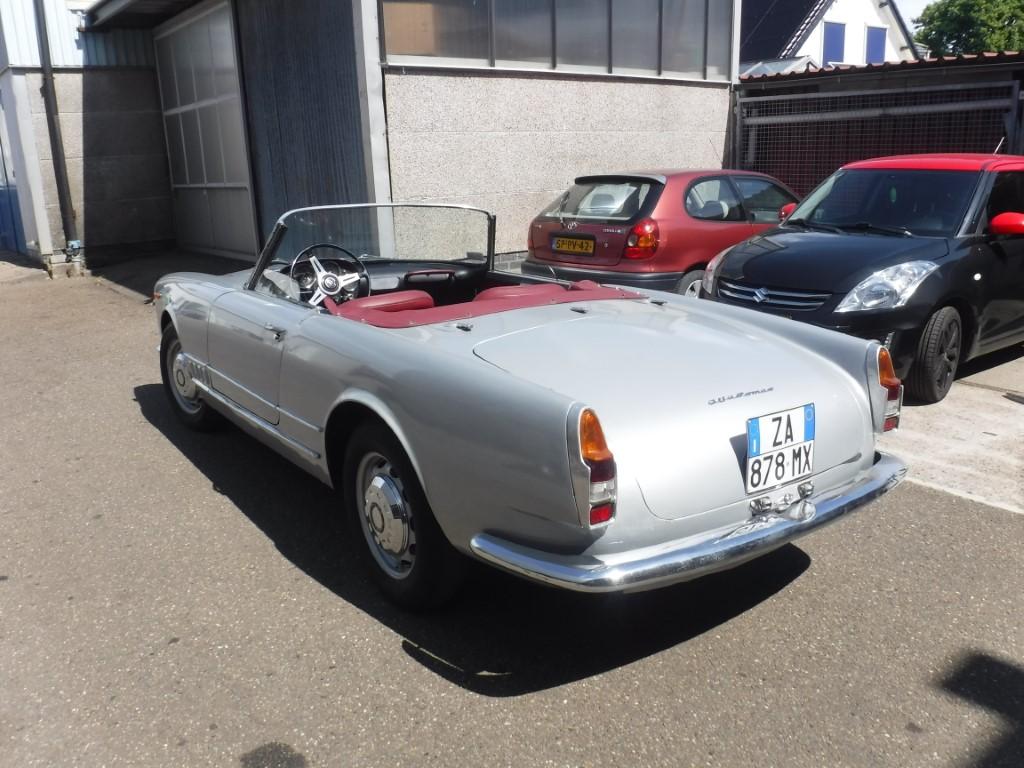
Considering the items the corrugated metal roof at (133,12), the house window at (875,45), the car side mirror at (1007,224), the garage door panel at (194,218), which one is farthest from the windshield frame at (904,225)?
the house window at (875,45)

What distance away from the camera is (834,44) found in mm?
30234

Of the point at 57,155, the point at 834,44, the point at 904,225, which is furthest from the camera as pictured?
the point at 834,44

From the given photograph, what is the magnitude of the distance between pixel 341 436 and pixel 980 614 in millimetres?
2403

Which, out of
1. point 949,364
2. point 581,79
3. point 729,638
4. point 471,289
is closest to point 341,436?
point 471,289

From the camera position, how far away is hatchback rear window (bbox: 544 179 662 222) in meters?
7.78

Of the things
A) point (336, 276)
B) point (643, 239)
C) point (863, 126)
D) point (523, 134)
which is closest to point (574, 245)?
point (643, 239)

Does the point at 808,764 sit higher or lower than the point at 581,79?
lower

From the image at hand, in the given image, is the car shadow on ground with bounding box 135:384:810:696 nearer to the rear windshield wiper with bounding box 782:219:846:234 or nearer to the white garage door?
the rear windshield wiper with bounding box 782:219:846:234

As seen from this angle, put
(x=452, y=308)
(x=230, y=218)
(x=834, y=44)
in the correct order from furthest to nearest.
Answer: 1. (x=834, y=44)
2. (x=230, y=218)
3. (x=452, y=308)

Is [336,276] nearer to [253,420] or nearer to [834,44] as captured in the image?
[253,420]

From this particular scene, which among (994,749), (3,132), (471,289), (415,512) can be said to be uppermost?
(3,132)

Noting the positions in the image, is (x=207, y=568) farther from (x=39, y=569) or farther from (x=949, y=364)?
(x=949, y=364)

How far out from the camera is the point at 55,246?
1340 cm

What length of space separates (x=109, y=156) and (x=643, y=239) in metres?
10.0
